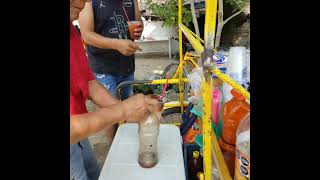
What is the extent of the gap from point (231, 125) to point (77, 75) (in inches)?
31.4

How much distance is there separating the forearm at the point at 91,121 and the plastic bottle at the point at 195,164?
628 millimetres

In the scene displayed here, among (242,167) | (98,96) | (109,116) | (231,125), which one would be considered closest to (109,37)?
(98,96)

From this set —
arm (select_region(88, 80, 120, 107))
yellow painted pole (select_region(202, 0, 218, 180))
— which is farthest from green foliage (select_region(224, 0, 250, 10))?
yellow painted pole (select_region(202, 0, 218, 180))

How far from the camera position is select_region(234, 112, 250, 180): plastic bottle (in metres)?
0.92

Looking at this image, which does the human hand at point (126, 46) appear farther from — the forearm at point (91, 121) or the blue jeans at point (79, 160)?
the forearm at point (91, 121)

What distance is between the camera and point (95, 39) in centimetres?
251

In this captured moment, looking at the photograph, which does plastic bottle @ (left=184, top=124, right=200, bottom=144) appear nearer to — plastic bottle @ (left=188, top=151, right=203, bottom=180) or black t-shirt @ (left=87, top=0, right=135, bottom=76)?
plastic bottle @ (left=188, top=151, right=203, bottom=180)

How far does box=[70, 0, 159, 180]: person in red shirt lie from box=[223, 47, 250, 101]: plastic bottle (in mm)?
374

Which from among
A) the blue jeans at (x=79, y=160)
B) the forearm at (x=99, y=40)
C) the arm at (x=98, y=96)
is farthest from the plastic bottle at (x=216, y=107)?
the forearm at (x=99, y=40)

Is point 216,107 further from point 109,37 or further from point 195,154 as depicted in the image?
point 109,37

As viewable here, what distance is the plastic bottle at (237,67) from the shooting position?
1.46 m
